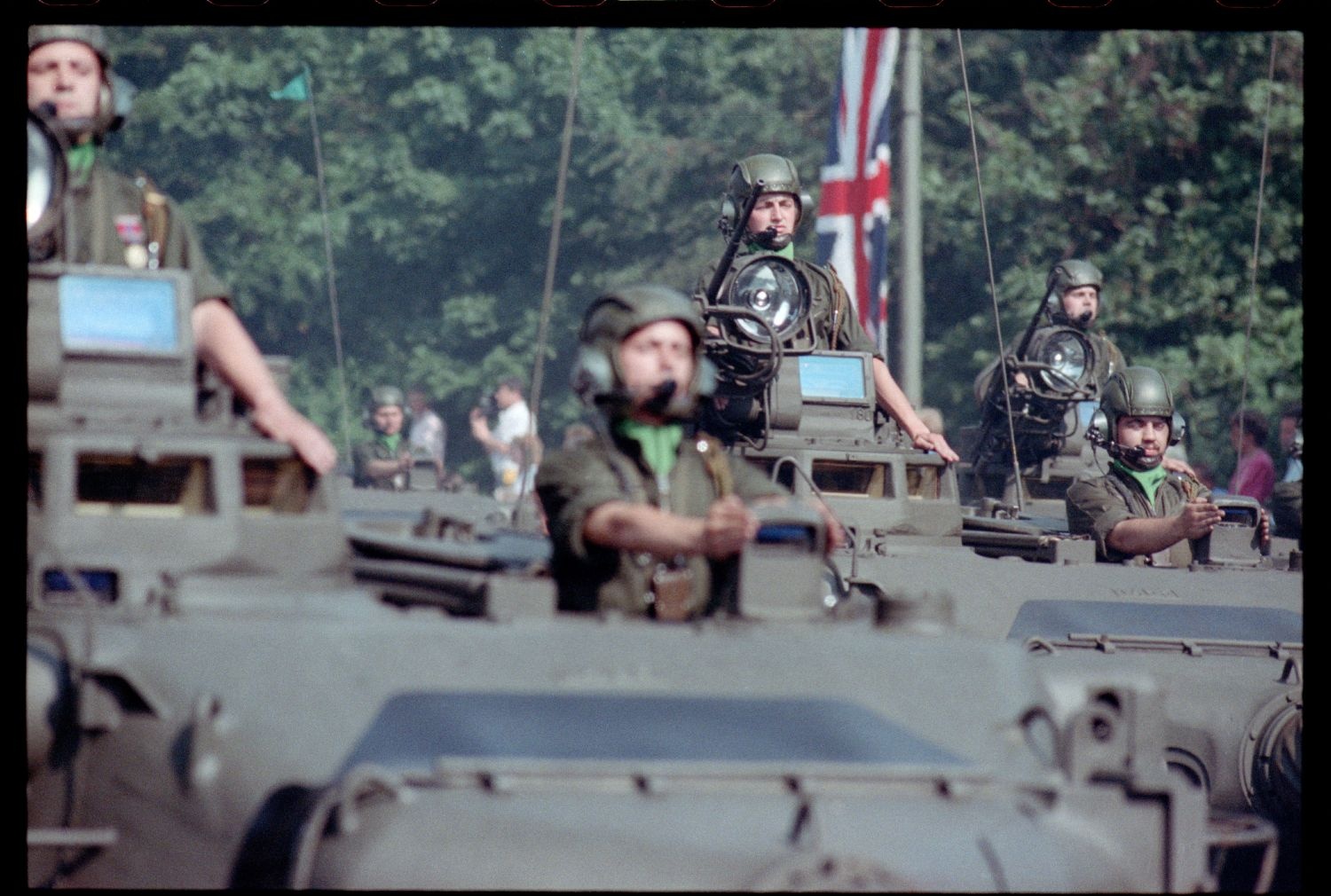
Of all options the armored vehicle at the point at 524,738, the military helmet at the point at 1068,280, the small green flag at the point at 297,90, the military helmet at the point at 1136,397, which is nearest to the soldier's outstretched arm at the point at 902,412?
the military helmet at the point at 1136,397

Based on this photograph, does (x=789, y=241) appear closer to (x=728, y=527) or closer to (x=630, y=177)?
(x=728, y=527)

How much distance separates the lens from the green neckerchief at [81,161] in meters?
7.09

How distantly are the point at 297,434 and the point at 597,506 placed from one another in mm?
992

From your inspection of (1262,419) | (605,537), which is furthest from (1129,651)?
(1262,419)

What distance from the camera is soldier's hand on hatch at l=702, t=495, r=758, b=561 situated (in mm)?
5598

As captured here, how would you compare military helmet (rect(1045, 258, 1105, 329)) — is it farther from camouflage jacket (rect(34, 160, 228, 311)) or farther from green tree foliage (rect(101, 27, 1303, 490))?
camouflage jacket (rect(34, 160, 228, 311))

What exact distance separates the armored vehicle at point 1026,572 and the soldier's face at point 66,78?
2.54m

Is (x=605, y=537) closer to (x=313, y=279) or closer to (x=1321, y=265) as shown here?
(x=1321, y=265)

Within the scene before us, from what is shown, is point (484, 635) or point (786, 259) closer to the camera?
point (484, 635)

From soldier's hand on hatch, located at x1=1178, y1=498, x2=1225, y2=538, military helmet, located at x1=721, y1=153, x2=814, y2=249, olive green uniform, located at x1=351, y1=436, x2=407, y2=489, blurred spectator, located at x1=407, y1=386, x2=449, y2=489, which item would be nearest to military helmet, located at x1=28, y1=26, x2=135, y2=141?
military helmet, located at x1=721, y1=153, x2=814, y2=249

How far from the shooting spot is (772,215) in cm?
1155

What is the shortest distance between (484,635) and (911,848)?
108cm

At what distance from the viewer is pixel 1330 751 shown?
720 centimetres

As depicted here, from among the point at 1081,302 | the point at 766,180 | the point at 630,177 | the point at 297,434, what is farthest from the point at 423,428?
the point at 297,434
